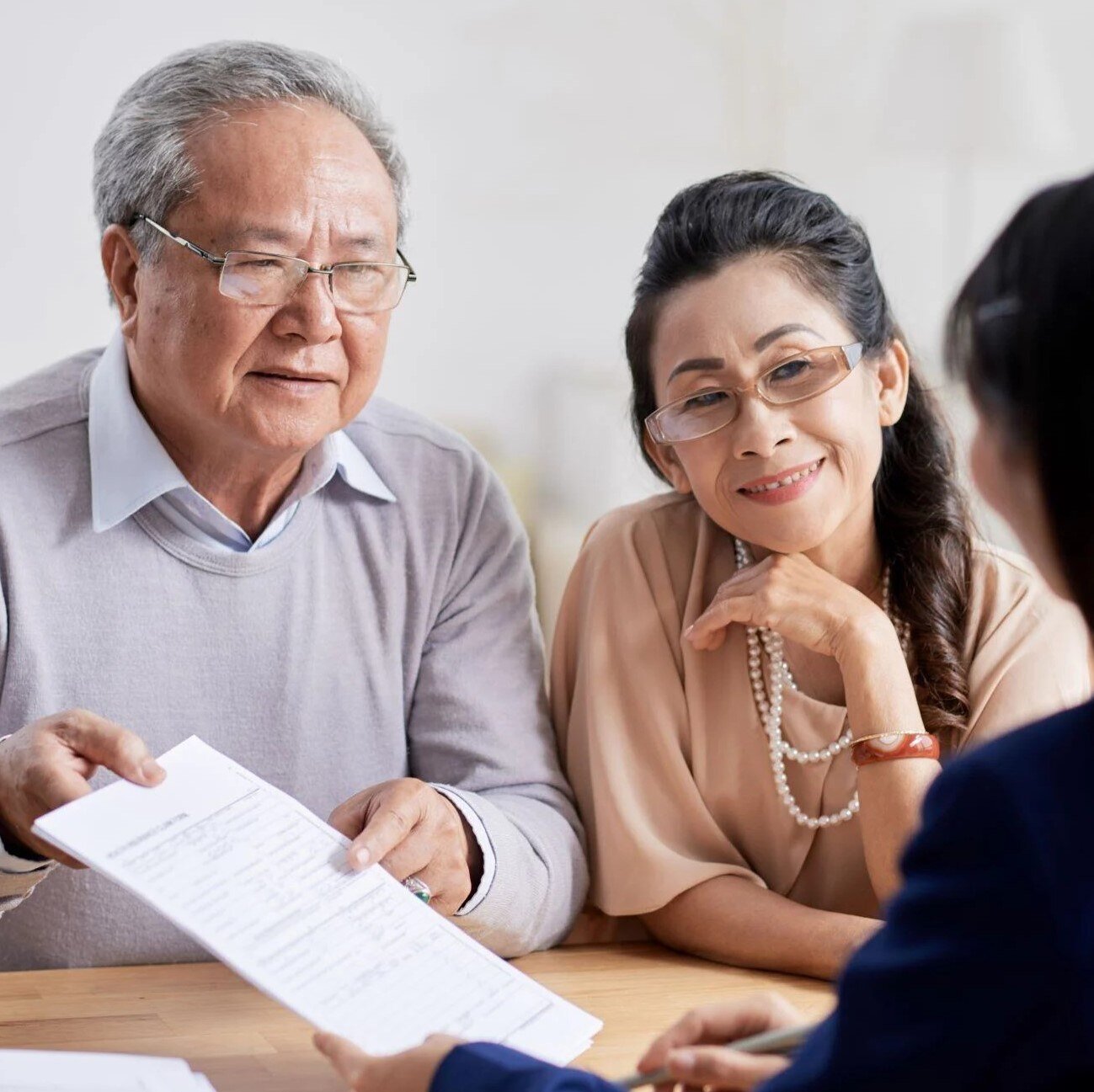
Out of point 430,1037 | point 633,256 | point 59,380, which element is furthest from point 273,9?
point 430,1037

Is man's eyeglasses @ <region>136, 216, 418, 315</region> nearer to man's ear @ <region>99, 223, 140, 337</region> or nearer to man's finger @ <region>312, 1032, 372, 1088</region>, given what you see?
man's ear @ <region>99, 223, 140, 337</region>

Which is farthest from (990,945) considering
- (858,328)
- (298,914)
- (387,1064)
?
(858,328)

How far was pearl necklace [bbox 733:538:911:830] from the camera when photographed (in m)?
1.59

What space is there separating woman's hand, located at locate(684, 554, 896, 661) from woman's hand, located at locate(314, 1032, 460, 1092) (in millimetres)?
717

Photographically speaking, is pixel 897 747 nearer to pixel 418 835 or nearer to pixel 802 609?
pixel 802 609

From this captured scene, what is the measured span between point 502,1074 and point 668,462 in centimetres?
92

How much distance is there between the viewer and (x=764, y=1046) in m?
0.96

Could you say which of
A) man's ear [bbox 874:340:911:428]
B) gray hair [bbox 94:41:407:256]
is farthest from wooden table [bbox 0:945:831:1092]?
gray hair [bbox 94:41:407:256]

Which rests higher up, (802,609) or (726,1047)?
(802,609)

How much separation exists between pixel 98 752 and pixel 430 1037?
412mm

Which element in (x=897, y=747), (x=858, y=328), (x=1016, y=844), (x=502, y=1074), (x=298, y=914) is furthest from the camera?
(x=858, y=328)

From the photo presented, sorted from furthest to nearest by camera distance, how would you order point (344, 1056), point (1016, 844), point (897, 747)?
point (897, 747), point (344, 1056), point (1016, 844)

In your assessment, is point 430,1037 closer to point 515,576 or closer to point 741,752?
point 741,752

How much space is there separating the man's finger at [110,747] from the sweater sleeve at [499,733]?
0.38 m
